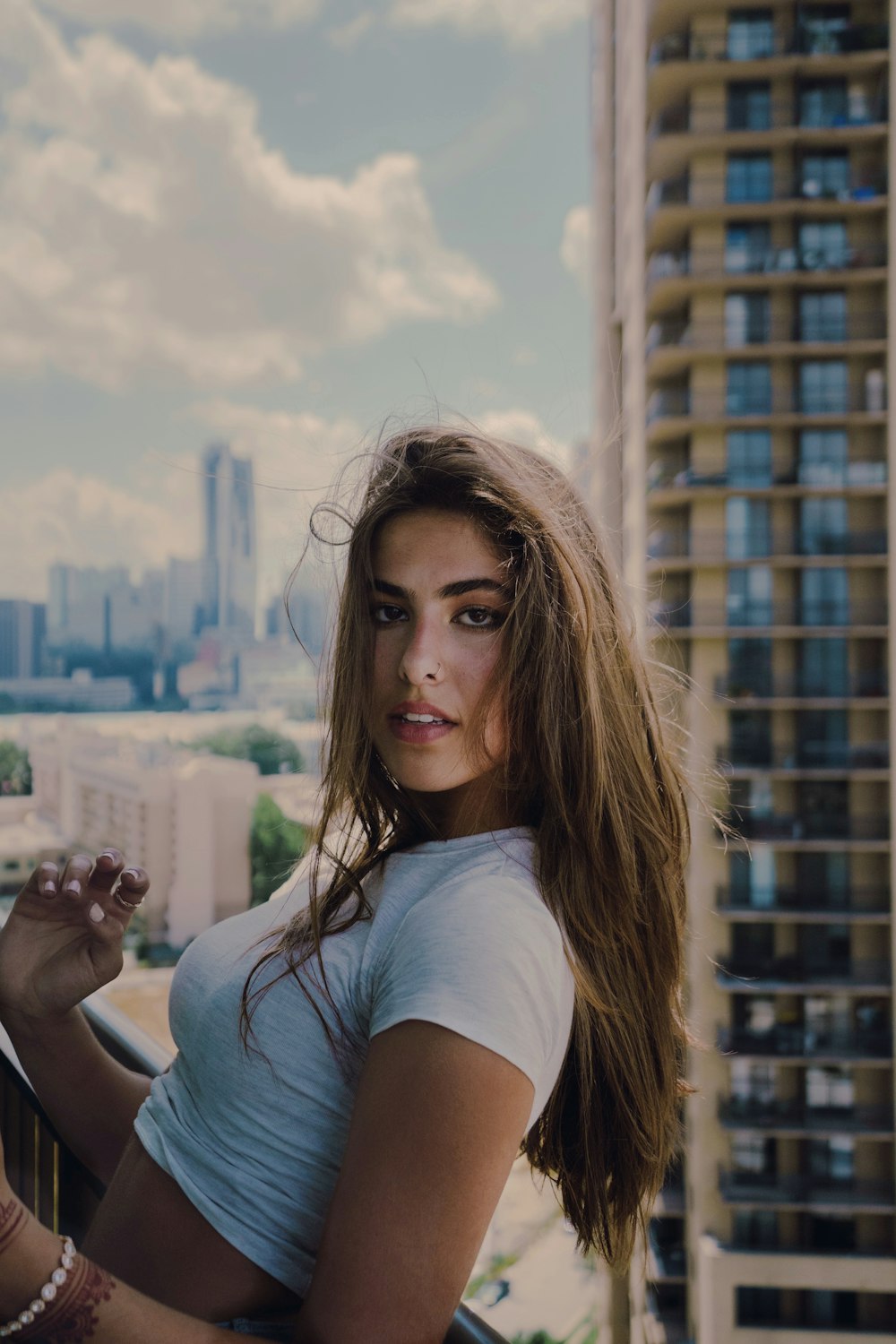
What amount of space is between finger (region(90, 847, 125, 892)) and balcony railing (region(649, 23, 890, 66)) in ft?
35.7

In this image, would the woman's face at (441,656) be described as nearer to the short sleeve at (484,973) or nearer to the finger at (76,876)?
the short sleeve at (484,973)

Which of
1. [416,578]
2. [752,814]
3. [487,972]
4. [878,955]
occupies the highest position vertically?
[416,578]

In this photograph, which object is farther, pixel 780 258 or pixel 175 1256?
pixel 780 258

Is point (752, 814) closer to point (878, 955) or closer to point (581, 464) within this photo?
point (878, 955)

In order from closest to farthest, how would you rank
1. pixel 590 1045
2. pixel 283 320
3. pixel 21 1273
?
pixel 21 1273 → pixel 590 1045 → pixel 283 320

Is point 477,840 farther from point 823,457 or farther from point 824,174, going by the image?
point 824,174

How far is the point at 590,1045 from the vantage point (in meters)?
0.55

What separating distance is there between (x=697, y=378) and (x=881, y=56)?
10.5ft

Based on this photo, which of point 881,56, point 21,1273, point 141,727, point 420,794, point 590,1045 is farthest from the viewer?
point 881,56

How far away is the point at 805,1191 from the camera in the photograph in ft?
31.7

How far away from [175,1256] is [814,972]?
1020cm

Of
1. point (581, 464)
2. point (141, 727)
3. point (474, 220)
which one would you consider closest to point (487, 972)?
point (581, 464)

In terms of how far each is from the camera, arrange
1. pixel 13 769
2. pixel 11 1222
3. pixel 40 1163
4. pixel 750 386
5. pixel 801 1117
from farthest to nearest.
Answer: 1. pixel 750 386
2. pixel 801 1117
3. pixel 13 769
4. pixel 40 1163
5. pixel 11 1222

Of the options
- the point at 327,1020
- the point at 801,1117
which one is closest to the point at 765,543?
the point at 801,1117
